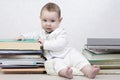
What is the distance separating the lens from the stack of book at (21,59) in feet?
3.53

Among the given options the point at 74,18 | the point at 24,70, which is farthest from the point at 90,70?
the point at 74,18

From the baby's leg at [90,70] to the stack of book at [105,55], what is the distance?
0.20ft

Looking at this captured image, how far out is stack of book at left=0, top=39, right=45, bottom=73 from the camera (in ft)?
3.53

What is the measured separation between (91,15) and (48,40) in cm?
39

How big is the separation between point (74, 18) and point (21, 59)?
0.45 meters

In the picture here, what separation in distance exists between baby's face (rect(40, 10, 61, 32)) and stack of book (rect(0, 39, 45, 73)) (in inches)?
4.5

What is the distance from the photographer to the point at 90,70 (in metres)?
1.07

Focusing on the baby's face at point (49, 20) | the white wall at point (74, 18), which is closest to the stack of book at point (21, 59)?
the baby's face at point (49, 20)

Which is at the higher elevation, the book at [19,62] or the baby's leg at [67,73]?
the book at [19,62]

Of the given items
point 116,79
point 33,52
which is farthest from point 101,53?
point 33,52

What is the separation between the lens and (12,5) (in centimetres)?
145

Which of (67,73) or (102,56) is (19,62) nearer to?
(67,73)

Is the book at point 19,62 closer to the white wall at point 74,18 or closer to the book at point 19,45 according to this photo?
the book at point 19,45

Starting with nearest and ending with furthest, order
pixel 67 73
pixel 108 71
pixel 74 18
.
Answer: pixel 67 73
pixel 108 71
pixel 74 18
